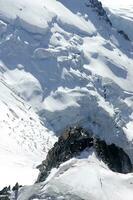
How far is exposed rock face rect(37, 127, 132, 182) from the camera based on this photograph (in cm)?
7044

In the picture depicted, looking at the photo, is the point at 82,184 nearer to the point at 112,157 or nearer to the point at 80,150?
the point at 80,150

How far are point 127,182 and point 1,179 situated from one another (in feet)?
149

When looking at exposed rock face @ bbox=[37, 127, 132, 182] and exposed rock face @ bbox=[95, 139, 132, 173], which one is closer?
exposed rock face @ bbox=[37, 127, 132, 182]

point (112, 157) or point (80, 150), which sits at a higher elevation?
point (80, 150)

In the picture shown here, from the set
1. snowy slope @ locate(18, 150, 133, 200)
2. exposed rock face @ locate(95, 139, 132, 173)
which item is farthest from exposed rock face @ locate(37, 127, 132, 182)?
snowy slope @ locate(18, 150, 133, 200)

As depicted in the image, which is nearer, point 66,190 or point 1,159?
point 66,190

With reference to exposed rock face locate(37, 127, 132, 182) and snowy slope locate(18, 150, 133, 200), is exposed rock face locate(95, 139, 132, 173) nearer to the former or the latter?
exposed rock face locate(37, 127, 132, 182)

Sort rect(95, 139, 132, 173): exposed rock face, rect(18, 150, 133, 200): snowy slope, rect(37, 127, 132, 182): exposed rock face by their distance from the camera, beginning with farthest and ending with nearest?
rect(95, 139, 132, 173): exposed rock face, rect(37, 127, 132, 182): exposed rock face, rect(18, 150, 133, 200): snowy slope

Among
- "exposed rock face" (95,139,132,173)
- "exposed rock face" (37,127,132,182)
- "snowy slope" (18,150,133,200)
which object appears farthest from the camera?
"exposed rock face" (95,139,132,173)

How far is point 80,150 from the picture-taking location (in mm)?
69938

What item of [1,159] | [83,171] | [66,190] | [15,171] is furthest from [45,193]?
[1,159]

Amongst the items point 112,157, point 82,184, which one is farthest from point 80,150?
point 82,184

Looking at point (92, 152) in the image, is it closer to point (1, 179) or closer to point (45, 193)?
point (45, 193)

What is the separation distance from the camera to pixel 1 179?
10756cm
